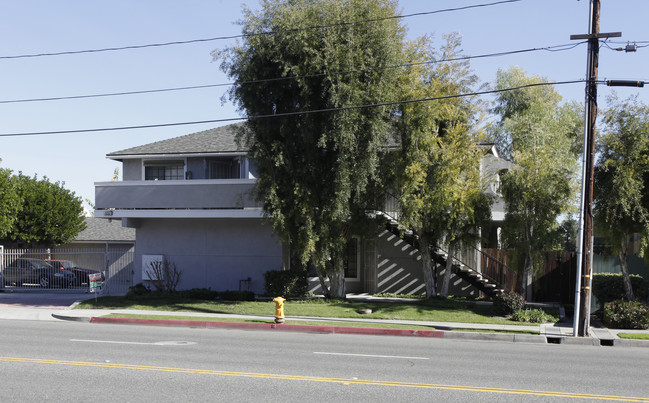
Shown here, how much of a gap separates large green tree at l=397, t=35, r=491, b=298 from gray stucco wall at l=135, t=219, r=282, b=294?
22.4 ft

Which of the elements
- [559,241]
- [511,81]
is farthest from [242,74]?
[511,81]

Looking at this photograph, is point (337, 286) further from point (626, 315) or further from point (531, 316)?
point (626, 315)

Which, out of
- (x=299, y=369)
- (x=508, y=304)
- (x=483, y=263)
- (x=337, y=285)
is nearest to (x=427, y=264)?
(x=483, y=263)

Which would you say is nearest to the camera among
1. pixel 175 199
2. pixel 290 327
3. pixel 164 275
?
pixel 290 327

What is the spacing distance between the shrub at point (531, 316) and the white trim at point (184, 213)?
971cm

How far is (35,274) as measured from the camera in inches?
1062

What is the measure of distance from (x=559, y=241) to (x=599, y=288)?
3314mm

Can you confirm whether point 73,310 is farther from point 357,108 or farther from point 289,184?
point 357,108

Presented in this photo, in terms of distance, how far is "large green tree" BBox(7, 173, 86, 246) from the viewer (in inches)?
1464

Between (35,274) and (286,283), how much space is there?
1207cm

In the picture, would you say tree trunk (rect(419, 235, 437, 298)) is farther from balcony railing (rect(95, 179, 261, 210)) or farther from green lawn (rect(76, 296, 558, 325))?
balcony railing (rect(95, 179, 261, 210))

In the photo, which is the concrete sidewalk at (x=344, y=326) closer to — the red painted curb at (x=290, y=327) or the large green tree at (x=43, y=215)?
the red painted curb at (x=290, y=327)

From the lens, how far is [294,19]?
19.4 m

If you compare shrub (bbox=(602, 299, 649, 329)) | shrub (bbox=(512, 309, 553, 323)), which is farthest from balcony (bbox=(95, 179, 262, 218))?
shrub (bbox=(602, 299, 649, 329))
